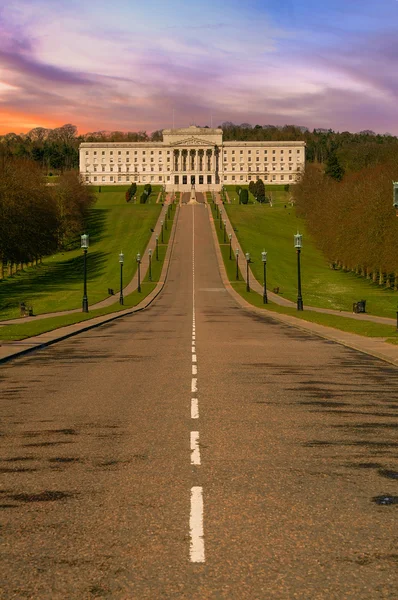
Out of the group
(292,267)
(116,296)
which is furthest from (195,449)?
(292,267)

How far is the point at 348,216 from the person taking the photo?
9556 cm

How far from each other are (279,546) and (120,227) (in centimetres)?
15385

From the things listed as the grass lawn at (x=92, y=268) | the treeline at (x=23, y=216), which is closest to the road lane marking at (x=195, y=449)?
the grass lawn at (x=92, y=268)

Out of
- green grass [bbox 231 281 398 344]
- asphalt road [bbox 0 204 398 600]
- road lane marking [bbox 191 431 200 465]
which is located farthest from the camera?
green grass [bbox 231 281 398 344]

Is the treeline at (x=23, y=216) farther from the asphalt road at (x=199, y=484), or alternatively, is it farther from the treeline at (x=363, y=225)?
the asphalt road at (x=199, y=484)

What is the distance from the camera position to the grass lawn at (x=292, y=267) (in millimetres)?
77562

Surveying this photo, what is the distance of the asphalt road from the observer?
20.2 feet

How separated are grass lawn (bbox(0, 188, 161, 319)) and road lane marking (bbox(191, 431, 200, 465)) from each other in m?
45.5

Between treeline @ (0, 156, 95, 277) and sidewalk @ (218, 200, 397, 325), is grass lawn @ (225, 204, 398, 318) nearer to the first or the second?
sidewalk @ (218, 200, 397, 325)

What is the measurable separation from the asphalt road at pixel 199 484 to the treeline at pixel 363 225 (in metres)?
60.3

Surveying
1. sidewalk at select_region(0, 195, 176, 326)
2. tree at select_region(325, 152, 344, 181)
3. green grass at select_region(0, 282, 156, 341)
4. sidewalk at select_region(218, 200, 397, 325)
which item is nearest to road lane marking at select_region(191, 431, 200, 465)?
green grass at select_region(0, 282, 156, 341)

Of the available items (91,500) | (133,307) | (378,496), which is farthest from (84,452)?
(133,307)

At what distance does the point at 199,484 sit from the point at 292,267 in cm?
11293

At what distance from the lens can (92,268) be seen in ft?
388
